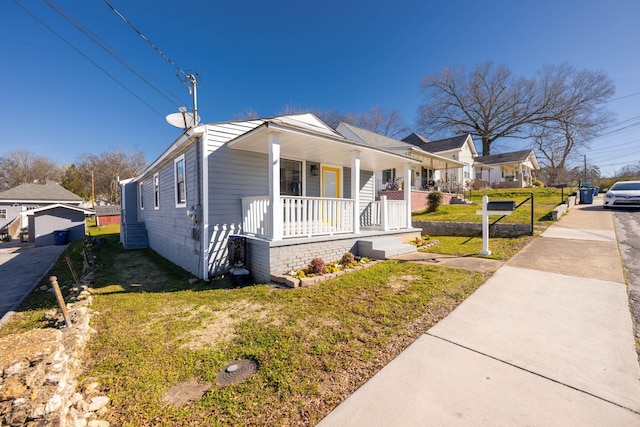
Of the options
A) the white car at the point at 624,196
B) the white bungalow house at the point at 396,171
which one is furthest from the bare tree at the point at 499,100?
the white car at the point at 624,196

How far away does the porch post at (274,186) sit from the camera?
5.25 metres

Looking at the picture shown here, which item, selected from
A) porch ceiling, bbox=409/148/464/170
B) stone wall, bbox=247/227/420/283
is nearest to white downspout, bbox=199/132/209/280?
stone wall, bbox=247/227/420/283

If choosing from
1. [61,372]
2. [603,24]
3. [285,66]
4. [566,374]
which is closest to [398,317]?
[566,374]

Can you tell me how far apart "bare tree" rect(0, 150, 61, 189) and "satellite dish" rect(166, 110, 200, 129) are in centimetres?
4530

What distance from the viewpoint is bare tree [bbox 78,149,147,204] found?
3853cm

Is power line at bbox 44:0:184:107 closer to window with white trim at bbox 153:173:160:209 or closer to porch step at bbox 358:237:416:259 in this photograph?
window with white trim at bbox 153:173:160:209

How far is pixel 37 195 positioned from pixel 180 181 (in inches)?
1034

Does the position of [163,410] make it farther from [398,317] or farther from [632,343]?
[632,343]

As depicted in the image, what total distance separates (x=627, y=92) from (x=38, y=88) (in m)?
40.2

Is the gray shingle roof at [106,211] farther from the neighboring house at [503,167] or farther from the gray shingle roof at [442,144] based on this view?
the neighboring house at [503,167]

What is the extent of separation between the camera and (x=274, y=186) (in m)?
5.34

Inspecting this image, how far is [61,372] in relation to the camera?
2195 mm

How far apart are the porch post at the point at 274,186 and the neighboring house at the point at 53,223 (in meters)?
18.4

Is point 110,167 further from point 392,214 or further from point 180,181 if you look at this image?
point 392,214
